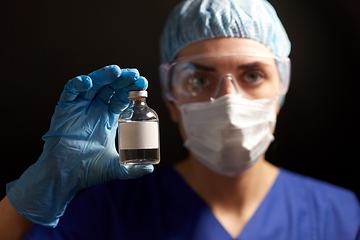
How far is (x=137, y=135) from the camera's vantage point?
92cm

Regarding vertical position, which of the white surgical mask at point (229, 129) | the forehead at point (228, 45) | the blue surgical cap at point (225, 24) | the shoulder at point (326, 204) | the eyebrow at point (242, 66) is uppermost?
the blue surgical cap at point (225, 24)

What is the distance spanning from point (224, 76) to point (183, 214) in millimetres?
668

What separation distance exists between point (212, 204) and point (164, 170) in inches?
12.1

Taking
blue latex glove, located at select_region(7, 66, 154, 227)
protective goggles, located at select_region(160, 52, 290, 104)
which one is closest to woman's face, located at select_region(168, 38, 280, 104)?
protective goggles, located at select_region(160, 52, 290, 104)

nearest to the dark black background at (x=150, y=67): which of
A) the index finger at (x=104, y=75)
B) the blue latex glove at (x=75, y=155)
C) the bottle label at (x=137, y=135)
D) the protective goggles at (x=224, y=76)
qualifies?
the protective goggles at (x=224, y=76)

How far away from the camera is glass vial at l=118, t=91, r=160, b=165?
0.92 metres

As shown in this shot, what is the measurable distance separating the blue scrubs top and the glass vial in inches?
20.3

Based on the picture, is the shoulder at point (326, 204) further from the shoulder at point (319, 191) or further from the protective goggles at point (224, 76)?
the protective goggles at point (224, 76)

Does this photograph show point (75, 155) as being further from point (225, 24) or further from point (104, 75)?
point (225, 24)

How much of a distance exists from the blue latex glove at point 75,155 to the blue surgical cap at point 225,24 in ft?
1.65

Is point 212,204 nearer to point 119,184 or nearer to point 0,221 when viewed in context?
point 119,184

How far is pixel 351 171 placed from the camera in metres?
1.88

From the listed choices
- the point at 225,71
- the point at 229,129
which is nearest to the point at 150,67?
the point at 225,71

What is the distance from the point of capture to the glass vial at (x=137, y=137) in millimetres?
923
